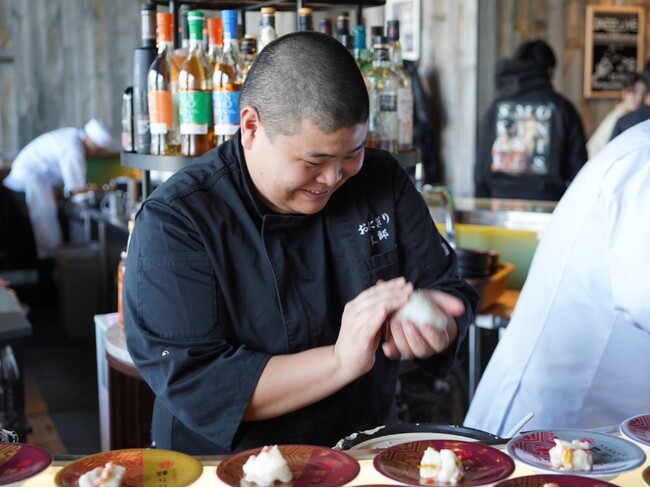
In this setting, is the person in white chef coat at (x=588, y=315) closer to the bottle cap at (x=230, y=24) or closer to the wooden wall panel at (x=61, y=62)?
the bottle cap at (x=230, y=24)

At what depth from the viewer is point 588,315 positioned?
1921 millimetres

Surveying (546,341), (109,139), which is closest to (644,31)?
(109,139)

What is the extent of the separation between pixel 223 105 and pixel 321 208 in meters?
0.87

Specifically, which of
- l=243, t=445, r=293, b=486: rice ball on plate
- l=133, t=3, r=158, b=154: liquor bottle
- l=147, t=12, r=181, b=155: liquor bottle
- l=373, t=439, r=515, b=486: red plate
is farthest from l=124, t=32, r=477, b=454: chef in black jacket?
l=133, t=3, r=158, b=154: liquor bottle

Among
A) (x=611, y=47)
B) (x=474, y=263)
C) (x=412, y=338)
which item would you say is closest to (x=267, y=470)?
(x=412, y=338)

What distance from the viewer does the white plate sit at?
119 cm

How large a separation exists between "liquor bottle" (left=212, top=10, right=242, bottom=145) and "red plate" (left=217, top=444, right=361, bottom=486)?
132 cm

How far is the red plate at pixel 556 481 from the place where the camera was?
3.74 ft

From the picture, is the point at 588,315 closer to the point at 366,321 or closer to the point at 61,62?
the point at 366,321

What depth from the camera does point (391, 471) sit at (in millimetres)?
1184

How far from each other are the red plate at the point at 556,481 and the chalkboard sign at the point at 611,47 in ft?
20.2

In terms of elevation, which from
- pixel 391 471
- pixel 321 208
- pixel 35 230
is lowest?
pixel 35 230

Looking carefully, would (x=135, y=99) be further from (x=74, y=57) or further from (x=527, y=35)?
(x=74, y=57)

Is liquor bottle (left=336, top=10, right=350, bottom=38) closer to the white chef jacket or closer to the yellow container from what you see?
the yellow container
